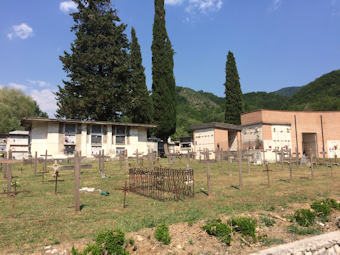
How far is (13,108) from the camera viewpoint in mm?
45812

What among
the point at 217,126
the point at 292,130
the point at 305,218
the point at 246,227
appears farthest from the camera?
the point at 292,130

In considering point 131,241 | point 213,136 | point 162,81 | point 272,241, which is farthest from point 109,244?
point 162,81

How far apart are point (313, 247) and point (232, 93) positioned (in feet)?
126

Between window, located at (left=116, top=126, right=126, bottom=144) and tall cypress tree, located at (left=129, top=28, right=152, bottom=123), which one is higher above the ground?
tall cypress tree, located at (left=129, top=28, right=152, bottom=123)

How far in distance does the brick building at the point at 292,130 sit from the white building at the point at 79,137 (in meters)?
14.0

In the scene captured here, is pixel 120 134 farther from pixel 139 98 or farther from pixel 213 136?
pixel 213 136

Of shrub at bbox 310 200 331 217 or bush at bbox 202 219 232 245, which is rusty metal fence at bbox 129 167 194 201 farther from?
shrub at bbox 310 200 331 217

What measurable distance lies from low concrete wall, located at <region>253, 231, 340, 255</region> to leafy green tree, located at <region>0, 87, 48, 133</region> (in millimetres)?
49696

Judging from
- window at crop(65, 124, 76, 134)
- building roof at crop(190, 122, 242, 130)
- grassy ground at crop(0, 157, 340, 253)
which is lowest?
grassy ground at crop(0, 157, 340, 253)

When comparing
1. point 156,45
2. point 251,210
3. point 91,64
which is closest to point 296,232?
point 251,210

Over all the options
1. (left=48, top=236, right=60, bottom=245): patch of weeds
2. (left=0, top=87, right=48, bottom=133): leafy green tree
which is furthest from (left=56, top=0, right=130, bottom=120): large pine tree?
(left=48, top=236, right=60, bottom=245): patch of weeds

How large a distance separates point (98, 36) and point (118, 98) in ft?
29.6

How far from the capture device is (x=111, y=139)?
2922cm

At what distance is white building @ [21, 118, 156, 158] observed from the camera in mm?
25812
